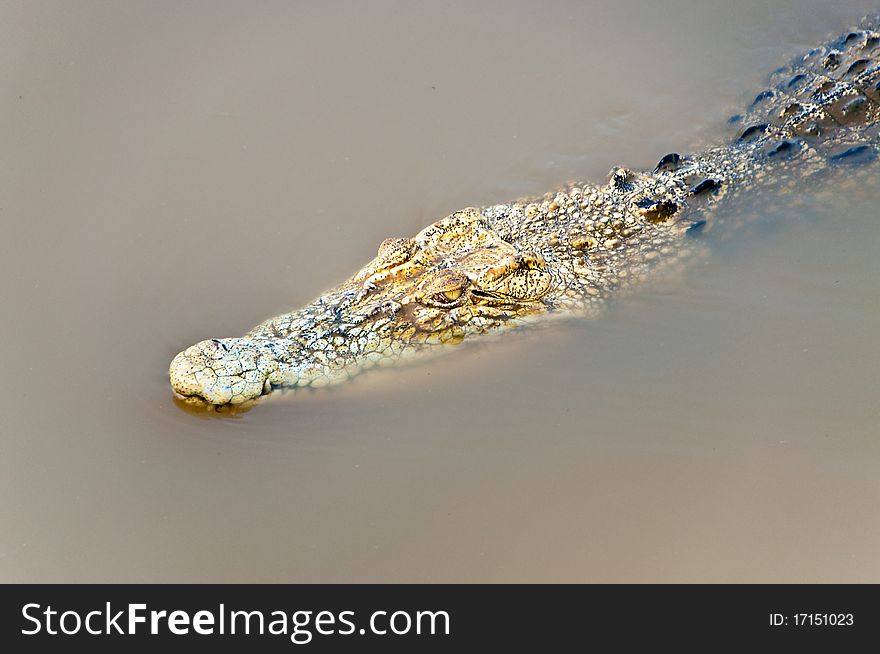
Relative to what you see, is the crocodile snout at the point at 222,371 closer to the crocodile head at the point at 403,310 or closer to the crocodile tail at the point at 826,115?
the crocodile head at the point at 403,310

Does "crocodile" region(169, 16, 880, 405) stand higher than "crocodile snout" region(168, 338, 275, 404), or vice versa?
"crocodile" region(169, 16, 880, 405)

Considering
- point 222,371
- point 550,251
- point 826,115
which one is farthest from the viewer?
point 826,115

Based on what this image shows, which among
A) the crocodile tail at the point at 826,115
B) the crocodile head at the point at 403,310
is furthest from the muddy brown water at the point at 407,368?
the crocodile tail at the point at 826,115

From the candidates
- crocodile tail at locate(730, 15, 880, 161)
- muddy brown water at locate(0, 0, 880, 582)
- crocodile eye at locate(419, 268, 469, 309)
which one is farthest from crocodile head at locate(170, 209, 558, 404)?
→ crocodile tail at locate(730, 15, 880, 161)

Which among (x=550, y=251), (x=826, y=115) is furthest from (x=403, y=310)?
(x=826, y=115)

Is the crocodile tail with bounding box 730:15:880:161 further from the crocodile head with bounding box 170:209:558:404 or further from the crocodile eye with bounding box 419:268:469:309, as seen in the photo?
the crocodile eye with bounding box 419:268:469:309

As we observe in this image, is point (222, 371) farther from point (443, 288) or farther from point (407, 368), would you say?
point (443, 288)
